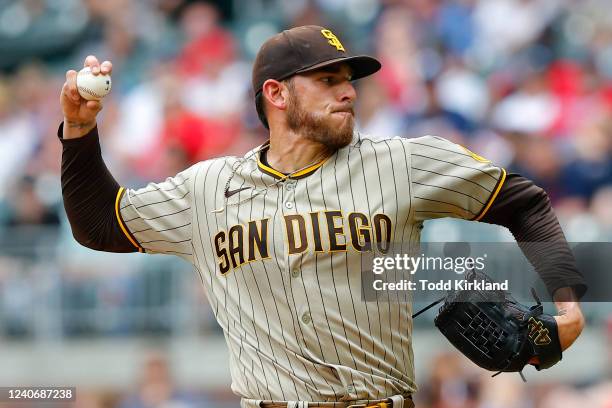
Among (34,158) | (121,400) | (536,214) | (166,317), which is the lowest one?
(121,400)

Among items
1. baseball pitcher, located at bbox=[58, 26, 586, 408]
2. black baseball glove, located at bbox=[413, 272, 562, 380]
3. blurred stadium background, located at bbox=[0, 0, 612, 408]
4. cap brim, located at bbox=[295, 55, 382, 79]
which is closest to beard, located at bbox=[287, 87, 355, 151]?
baseball pitcher, located at bbox=[58, 26, 586, 408]

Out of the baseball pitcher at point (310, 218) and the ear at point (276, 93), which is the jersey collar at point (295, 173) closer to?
the baseball pitcher at point (310, 218)

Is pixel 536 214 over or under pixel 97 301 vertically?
over

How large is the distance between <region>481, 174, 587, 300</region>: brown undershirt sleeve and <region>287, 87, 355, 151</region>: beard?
544mm

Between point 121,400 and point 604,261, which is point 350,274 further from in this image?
point 121,400

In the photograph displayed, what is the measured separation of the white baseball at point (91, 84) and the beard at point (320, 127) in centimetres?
64

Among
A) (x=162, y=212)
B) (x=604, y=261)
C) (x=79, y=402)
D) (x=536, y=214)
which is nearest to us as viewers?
(x=536, y=214)

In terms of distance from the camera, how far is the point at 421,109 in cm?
861

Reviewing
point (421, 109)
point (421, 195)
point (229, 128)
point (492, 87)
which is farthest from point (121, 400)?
point (421, 195)

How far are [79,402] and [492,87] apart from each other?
3.88 metres

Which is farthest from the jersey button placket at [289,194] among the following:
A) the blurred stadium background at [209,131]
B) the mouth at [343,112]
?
the blurred stadium background at [209,131]

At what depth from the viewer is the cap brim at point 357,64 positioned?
153 inches

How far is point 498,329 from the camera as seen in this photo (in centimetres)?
376

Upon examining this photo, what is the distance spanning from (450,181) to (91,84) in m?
1.22
